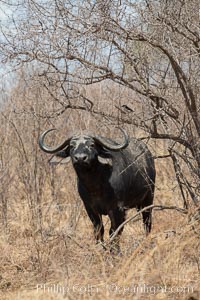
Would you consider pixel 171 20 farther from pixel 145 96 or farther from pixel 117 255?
pixel 117 255

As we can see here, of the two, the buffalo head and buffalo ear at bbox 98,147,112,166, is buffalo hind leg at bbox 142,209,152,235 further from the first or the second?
the buffalo head

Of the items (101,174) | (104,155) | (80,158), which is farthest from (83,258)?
(104,155)

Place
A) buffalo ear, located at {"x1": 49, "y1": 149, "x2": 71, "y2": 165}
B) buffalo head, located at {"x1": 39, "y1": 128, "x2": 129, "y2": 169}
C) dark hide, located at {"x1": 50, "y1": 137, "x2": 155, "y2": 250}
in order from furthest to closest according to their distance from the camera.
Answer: buffalo ear, located at {"x1": 49, "y1": 149, "x2": 71, "y2": 165} < dark hide, located at {"x1": 50, "y1": 137, "x2": 155, "y2": 250} < buffalo head, located at {"x1": 39, "y1": 128, "x2": 129, "y2": 169}

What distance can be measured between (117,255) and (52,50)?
227 cm

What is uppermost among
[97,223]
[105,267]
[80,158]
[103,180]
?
[80,158]

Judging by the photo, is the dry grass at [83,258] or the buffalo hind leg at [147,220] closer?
the dry grass at [83,258]

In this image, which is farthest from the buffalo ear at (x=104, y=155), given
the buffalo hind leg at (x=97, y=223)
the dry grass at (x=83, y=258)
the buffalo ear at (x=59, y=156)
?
the dry grass at (x=83, y=258)

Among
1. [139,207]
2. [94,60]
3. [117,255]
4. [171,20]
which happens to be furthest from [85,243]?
[171,20]

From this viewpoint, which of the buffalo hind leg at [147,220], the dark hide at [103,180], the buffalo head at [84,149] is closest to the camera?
the buffalo head at [84,149]

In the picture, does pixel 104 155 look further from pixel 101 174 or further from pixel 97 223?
pixel 97 223

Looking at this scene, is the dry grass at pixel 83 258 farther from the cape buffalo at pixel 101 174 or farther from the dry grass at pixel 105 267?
the cape buffalo at pixel 101 174

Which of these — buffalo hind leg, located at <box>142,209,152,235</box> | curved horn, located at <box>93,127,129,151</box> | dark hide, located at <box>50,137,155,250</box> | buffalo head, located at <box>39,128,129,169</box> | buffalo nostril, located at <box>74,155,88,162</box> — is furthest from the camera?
buffalo hind leg, located at <box>142,209,152,235</box>

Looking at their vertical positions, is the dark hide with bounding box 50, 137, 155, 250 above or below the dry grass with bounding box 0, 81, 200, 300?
above

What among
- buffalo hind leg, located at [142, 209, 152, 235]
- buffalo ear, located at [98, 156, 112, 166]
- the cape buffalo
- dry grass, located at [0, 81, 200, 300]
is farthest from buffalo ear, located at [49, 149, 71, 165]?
buffalo hind leg, located at [142, 209, 152, 235]
